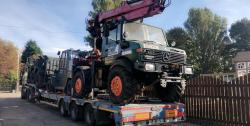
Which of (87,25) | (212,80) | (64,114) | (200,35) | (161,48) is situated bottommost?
(64,114)

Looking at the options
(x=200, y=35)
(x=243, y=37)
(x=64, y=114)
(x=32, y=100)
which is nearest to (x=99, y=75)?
(x=64, y=114)

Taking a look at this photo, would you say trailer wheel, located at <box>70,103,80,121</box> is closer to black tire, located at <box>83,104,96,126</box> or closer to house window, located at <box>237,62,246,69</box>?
black tire, located at <box>83,104,96,126</box>

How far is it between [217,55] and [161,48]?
47.9 metres

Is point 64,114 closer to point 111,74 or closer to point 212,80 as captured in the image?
point 111,74

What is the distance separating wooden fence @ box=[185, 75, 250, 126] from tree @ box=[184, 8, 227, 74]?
41.6 metres

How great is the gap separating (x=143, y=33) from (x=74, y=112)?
14.3 feet

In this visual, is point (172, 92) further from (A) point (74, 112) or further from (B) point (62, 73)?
(B) point (62, 73)

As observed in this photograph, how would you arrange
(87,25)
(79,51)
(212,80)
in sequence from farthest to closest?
(79,51)
(87,25)
(212,80)

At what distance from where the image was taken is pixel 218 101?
32.6ft

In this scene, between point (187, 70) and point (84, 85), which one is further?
point (84, 85)

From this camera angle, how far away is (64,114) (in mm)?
12797

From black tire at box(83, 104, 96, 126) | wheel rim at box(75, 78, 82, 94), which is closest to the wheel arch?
black tire at box(83, 104, 96, 126)

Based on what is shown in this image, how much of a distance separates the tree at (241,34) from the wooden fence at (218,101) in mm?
54062

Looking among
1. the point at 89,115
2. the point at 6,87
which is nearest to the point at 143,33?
the point at 89,115
